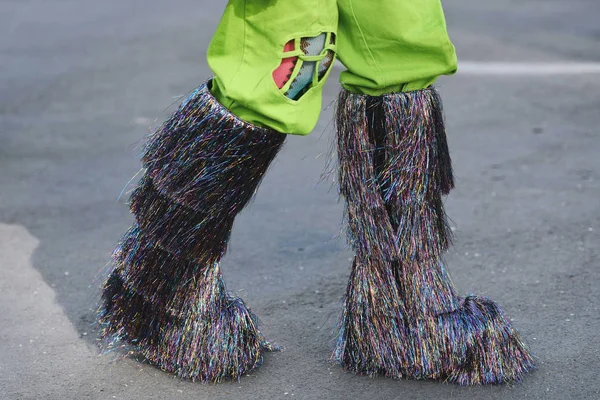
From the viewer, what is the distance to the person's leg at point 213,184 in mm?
2555

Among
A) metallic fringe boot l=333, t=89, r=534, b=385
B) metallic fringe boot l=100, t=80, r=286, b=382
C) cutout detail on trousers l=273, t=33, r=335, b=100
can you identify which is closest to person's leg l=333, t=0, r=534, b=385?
metallic fringe boot l=333, t=89, r=534, b=385

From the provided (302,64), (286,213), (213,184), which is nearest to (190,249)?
(213,184)

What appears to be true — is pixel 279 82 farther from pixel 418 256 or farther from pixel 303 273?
pixel 303 273

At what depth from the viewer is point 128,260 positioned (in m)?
2.88

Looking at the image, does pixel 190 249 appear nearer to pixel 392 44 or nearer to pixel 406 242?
pixel 406 242

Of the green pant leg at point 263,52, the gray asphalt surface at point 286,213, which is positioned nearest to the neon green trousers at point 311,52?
the green pant leg at point 263,52

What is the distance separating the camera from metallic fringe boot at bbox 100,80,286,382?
8.70ft

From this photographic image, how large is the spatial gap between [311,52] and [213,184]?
0.43 metres

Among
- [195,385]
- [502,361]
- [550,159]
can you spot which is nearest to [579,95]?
[550,159]

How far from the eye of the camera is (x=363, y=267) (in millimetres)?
2857

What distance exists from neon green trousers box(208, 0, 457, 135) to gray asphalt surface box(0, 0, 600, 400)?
2.75 feet

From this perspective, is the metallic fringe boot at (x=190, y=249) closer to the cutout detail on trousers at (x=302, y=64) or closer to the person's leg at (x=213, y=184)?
the person's leg at (x=213, y=184)

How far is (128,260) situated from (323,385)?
26.1 inches

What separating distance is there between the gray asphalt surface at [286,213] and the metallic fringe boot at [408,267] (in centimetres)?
8
